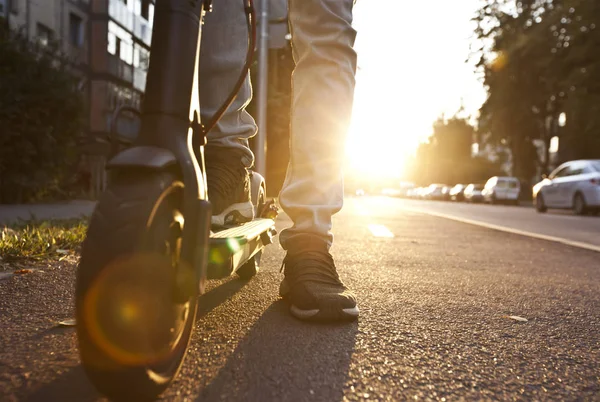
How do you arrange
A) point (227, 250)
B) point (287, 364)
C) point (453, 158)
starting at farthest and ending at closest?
1. point (453, 158)
2. point (227, 250)
3. point (287, 364)

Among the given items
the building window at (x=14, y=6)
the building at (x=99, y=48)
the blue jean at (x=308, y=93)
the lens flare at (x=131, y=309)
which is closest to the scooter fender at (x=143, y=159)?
the lens flare at (x=131, y=309)

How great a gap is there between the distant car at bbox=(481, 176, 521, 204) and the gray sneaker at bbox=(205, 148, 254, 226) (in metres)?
34.5

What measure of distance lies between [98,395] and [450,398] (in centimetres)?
73

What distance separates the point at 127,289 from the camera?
1.13 metres

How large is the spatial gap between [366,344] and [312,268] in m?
0.45

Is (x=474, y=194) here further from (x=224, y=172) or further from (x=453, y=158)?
(x=224, y=172)

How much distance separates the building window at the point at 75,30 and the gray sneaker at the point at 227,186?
2710cm

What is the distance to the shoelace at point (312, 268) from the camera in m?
2.14

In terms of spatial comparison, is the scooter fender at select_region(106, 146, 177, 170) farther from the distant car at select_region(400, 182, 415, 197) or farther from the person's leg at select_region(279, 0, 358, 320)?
the distant car at select_region(400, 182, 415, 197)

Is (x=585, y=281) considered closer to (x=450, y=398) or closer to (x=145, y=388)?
(x=450, y=398)

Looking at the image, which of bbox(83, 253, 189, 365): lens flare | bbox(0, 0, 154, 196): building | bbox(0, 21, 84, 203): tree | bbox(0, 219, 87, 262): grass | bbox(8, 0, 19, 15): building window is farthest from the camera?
bbox(0, 0, 154, 196): building

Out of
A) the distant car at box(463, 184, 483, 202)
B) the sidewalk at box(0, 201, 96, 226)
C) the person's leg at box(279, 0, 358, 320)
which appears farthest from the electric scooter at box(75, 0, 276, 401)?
the distant car at box(463, 184, 483, 202)

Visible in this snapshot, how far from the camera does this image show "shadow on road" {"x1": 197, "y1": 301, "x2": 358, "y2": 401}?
1.34 meters

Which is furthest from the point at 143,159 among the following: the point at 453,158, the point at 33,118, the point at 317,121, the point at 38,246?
the point at 453,158
